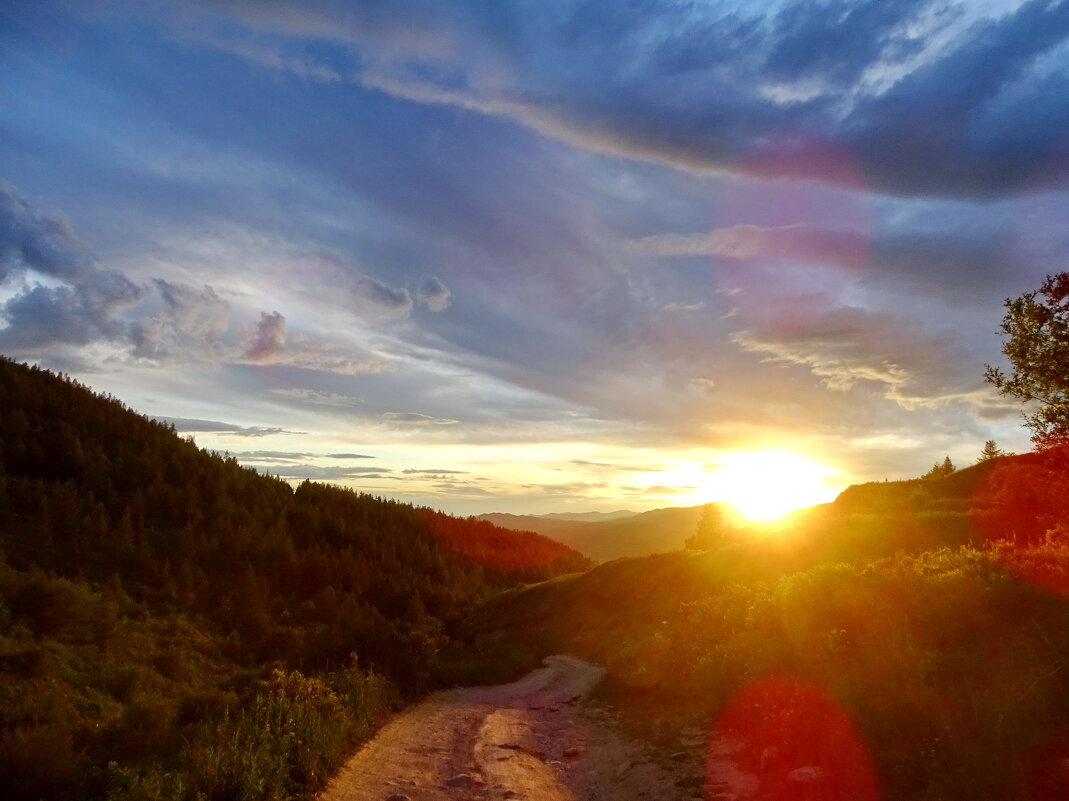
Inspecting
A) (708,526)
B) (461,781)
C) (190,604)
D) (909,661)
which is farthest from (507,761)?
(708,526)

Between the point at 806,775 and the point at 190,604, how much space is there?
56.0m

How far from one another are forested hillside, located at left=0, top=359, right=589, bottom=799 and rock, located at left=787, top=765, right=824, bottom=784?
26.2ft

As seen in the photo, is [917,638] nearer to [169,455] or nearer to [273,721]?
[273,721]

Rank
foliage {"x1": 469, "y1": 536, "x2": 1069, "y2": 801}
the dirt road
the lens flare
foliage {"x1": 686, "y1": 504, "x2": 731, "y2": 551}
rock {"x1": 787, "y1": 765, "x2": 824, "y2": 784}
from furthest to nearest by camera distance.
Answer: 1. foliage {"x1": 686, "y1": 504, "x2": 731, "y2": 551}
2. the dirt road
3. rock {"x1": 787, "y1": 765, "x2": 824, "y2": 784}
4. the lens flare
5. foliage {"x1": 469, "y1": 536, "x2": 1069, "y2": 801}

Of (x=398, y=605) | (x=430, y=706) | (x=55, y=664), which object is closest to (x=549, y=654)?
(x=430, y=706)

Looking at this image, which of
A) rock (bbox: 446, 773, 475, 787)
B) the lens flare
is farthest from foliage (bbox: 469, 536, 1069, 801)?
rock (bbox: 446, 773, 475, 787)

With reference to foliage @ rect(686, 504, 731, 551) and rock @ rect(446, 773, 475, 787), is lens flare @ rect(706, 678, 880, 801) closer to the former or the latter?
rock @ rect(446, 773, 475, 787)

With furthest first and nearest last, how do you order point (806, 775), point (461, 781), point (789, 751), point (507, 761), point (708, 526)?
point (708, 526) → point (507, 761) → point (461, 781) → point (789, 751) → point (806, 775)

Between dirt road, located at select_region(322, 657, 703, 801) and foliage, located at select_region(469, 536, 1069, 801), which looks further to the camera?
dirt road, located at select_region(322, 657, 703, 801)

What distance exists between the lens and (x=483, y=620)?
6500 cm

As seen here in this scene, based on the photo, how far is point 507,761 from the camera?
560 inches

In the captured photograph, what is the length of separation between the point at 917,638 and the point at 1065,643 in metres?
2.73

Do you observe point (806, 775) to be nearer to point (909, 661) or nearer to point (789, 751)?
point (789, 751)

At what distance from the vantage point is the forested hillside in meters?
12.0
